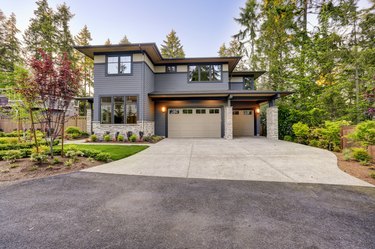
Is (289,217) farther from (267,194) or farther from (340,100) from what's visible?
(340,100)

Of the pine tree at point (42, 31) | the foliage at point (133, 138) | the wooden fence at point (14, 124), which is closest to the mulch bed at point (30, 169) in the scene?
the foliage at point (133, 138)

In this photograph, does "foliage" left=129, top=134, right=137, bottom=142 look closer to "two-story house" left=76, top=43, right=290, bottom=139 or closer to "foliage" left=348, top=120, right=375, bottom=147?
"two-story house" left=76, top=43, right=290, bottom=139

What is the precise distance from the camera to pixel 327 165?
481cm

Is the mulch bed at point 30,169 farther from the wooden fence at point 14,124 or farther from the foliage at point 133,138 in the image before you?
the wooden fence at point 14,124

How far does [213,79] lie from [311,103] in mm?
7005

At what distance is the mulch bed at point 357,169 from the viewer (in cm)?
383

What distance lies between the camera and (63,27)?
17.8 meters

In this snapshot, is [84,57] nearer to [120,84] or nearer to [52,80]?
[120,84]

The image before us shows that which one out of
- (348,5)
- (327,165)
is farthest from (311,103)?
(327,165)

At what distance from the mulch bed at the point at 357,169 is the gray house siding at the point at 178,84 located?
28.1 ft

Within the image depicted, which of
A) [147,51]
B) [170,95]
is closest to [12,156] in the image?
[170,95]

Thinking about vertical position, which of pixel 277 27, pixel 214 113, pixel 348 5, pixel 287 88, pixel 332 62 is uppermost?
pixel 277 27

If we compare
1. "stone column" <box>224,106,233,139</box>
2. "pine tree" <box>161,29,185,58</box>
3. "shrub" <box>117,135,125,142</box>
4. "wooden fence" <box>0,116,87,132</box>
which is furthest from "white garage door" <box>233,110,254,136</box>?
"pine tree" <box>161,29,185,58</box>

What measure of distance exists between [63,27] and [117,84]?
48.7 ft
